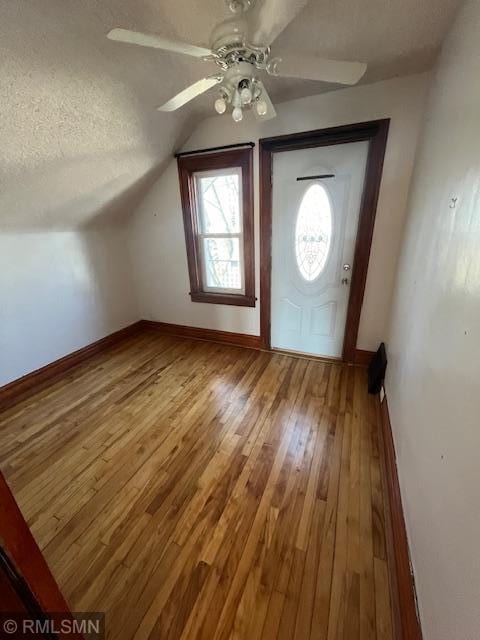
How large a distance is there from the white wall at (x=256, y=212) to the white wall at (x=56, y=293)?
41 centimetres

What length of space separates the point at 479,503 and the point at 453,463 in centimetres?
17

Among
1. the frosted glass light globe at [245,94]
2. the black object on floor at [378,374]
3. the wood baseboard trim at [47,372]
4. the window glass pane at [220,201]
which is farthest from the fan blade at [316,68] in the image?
the wood baseboard trim at [47,372]

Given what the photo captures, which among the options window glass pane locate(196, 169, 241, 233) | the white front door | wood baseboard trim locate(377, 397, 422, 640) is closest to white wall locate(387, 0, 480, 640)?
wood baseboard trim locate(377, 397, 422, 640)

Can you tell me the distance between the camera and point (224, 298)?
2.94 meters

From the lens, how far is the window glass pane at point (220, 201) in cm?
259

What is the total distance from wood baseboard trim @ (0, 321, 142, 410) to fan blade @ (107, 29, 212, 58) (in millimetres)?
2581

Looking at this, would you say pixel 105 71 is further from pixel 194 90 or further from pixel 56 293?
pixel 56 293

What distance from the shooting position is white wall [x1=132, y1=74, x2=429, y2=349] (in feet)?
6.23

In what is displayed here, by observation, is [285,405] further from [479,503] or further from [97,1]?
[97,1]

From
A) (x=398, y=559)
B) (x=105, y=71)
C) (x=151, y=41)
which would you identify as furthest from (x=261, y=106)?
(x=398, y=559)

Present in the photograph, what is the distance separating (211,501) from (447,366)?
129 cm

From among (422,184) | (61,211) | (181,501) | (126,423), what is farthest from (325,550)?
(61,211)

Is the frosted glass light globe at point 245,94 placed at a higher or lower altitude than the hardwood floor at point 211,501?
higher

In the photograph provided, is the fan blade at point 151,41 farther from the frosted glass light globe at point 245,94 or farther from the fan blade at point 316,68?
the fan blade at point 316,68
